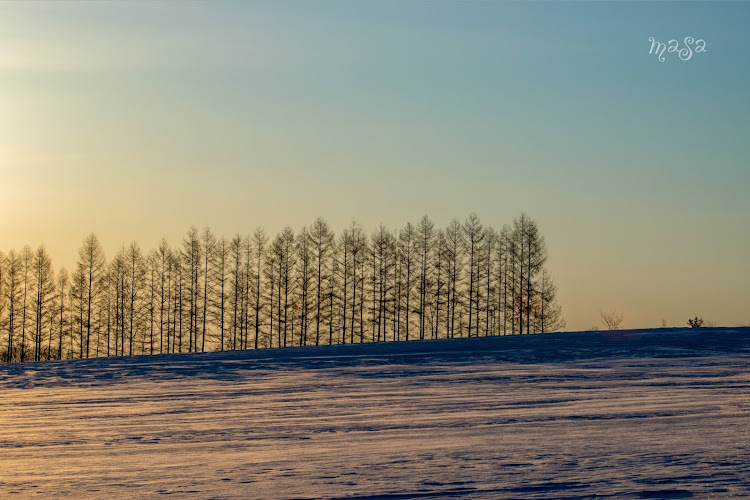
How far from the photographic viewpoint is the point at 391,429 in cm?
927

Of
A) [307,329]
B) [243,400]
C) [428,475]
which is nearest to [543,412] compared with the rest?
[428,475]

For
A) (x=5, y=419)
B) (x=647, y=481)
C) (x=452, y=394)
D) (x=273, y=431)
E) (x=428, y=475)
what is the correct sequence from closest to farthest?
(x=647, y=481), (x=428, y=475), (x=273, y=431), (x=5, y=419), (x=452, y=394)

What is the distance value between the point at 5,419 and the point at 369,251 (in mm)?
43280

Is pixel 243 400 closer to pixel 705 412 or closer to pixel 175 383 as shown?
pixel 175 383

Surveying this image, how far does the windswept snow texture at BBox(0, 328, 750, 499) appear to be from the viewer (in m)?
6.28

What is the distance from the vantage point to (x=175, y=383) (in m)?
16.8

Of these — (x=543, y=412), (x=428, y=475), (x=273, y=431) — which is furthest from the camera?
(x=543, y=412)

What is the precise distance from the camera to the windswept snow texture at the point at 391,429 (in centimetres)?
628

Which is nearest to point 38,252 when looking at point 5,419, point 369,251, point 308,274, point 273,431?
point 308,274

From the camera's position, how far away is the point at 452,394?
519 inches

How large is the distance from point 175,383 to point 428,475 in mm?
11419

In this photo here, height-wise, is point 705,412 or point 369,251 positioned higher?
Answer: point 369,251

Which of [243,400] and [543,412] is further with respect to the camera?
[243,400]

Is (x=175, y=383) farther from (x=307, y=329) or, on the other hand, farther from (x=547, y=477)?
(x=307, y=329)
